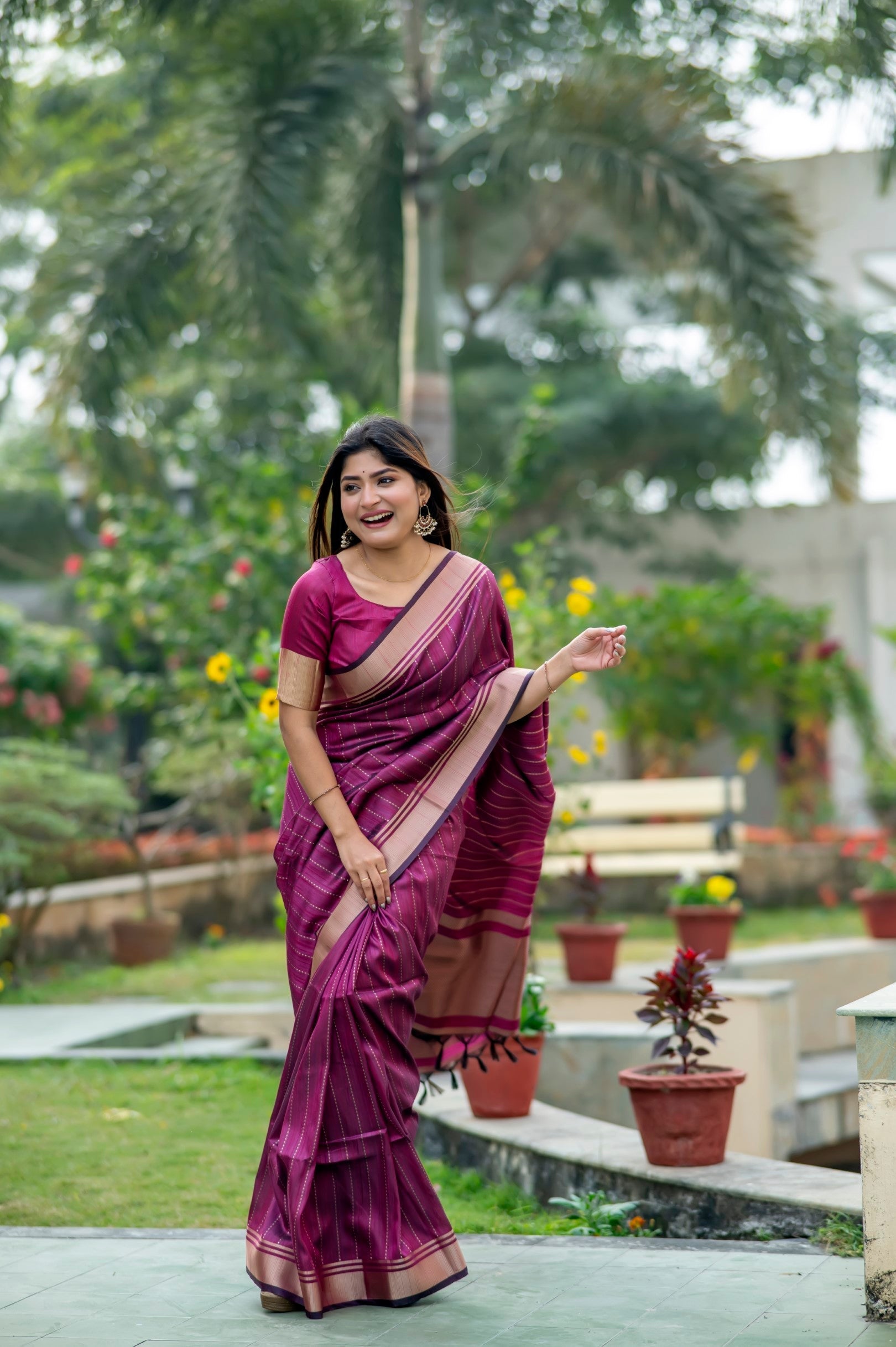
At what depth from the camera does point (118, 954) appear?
1014 cm

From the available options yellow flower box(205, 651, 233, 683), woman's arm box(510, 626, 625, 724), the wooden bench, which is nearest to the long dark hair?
woman's arm box(510, 626, 625, 724)

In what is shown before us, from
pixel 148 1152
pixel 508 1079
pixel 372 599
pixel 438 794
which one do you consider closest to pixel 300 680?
pixel 372 599

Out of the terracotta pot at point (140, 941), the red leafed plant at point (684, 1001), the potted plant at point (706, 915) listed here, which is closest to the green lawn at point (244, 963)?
the terracotta pot at point (140, 941)

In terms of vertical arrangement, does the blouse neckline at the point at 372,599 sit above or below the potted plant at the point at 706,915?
above

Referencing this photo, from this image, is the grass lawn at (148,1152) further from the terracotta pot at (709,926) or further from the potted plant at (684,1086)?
the terracotta pot at (709,926)

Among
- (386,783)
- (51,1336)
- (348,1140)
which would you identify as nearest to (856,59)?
(386,783)

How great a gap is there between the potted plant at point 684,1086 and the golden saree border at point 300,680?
1.46m

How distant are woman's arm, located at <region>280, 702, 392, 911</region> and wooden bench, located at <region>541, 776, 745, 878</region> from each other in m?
6.90

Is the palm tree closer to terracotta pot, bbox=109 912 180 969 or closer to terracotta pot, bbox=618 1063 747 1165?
terracotta pot, bbox=109 912 180 969

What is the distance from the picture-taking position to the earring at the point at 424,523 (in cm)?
366

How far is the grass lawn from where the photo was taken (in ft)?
14.2

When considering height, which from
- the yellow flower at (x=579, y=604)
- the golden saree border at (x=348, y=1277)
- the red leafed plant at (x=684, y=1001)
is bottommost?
the golden saree border at (x=348, y=1277)

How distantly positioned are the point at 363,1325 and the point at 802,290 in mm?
7810

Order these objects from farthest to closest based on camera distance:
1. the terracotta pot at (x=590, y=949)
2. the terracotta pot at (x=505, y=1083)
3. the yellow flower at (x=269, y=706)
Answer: the terracotta pot at (x=590, y=949) < the yellow flower at (x=269, y=706) < the terracotta pot at (x=505, y=1083)
